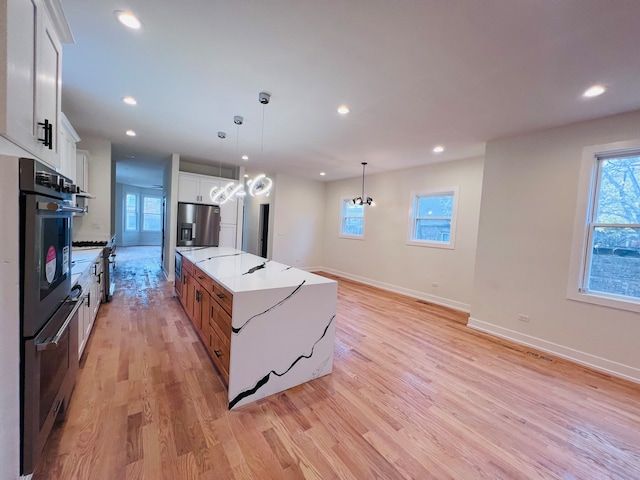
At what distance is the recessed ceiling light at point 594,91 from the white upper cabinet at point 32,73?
3.85 meters

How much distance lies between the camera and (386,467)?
1483mm

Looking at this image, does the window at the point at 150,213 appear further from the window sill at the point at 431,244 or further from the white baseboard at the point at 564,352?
the white baseboard at the point at 564,352

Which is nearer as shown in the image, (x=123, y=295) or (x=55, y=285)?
(x=55, y=285)

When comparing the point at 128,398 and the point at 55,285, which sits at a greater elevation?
the point at 55,285

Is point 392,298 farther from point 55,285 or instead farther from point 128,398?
point 55,285

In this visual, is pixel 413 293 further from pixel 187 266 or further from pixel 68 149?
pixel 68 149

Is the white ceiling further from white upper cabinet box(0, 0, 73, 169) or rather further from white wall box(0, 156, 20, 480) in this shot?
white wall box(0, 156, 20, 480)

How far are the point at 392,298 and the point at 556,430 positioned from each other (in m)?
3.27

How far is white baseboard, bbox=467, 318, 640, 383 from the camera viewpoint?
2.59 meters

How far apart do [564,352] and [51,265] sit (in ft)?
15.4

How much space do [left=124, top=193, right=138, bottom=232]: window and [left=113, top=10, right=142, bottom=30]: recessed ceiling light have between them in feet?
36.6

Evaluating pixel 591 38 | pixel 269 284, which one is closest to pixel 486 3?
pixel 591 38

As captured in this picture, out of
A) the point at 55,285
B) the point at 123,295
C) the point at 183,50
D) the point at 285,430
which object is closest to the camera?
the point at 55,285

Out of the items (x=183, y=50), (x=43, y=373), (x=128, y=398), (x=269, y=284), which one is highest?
(x=183, y=50)
